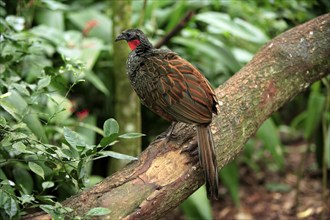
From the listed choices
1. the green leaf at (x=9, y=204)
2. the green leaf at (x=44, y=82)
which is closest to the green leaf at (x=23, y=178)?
the green leaf at (x=44, y=82)

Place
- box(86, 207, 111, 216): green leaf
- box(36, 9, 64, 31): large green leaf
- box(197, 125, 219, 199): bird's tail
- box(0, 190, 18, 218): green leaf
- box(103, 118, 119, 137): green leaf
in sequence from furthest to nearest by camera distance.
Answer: box(36, 9, 64, 31): large green leaf, box(197, 125, 219, 199): bird's tail, box(103, 118, 119, 137): green leaf, box(0, 190, 18, 218): green leaf, box(86, 207, 111, 216): green leaf

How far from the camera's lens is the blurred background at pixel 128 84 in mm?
3213

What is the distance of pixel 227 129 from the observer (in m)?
2.79

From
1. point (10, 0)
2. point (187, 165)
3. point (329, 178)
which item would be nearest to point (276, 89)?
point (187, 165)

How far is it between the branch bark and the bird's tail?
0.06m

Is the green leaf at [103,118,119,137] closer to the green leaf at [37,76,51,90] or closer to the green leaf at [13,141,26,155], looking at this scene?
the green leaf at [13,141,26,155]

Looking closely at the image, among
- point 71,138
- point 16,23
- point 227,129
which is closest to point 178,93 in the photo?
point 227,129

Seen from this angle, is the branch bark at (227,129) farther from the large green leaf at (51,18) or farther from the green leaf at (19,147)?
the large green leaf at (51,18)

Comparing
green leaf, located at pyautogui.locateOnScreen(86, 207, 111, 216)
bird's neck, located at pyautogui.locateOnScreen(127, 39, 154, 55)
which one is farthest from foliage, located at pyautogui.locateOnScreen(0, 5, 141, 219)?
bird's neck, located at pyautogui.locateOnScreen(127, 39, 154, 55)

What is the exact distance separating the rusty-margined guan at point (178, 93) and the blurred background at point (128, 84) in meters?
0.38

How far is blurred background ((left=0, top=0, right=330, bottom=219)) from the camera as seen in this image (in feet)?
10.5

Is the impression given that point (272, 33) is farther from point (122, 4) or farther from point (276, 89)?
point (276, 89)

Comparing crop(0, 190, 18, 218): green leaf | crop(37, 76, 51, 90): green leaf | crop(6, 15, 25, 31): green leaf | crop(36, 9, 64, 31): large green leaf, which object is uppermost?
crop(6, 15, 25, 31): green leaf

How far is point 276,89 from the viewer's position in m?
3.05
